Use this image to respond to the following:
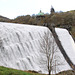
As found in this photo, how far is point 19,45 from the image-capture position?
52.5ft

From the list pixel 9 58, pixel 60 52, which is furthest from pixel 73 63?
pixel 9 58

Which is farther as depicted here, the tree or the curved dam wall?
the curved dam wall

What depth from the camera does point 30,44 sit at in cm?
1822

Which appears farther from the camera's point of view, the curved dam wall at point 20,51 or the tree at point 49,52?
the curved dam wall at point 20,51

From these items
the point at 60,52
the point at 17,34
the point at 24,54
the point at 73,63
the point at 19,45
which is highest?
the point at 17,34

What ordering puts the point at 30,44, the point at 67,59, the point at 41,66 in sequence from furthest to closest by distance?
the point at 67,59, the point at 30,44, the point at 41,66

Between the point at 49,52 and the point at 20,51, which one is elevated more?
the point at 20,51

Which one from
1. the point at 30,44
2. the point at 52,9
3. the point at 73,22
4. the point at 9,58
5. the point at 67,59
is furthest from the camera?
the point at 52,9

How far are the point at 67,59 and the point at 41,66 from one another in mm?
7806

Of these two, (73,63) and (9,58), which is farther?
(73,63)

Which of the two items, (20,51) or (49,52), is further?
(49,52)

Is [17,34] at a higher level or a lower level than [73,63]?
higher

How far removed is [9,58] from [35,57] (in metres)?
4.33

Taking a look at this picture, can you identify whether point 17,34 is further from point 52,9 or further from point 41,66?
point 52,9
